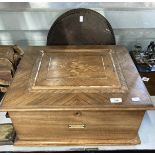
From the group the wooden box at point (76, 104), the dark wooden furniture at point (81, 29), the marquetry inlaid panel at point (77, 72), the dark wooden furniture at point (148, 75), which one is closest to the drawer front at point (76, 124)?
the wooden box at point (76, 104)

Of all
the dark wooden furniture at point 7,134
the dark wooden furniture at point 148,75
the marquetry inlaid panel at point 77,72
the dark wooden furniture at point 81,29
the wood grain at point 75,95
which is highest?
the dark wooden furniture at point 81,29

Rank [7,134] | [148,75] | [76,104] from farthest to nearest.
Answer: [148,75] < [7,134] < [76,104]

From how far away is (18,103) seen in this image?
914mm

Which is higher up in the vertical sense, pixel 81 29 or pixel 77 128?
pixel 81 29

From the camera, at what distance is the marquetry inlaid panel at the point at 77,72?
1002mm

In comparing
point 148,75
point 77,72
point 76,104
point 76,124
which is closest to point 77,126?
point 76,124

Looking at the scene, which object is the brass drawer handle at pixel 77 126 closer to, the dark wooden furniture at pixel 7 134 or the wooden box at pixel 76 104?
the wooden box at pixel 76 104

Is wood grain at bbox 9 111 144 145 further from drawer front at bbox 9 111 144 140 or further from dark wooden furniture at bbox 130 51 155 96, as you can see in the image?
dark wooden furniture at bbox 130 51 155 96

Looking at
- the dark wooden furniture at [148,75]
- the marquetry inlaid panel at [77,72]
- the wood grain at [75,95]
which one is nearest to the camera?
the wood grain at [75,95]

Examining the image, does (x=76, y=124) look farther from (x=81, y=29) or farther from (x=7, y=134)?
(x=81, y=29)

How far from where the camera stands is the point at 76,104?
2.98 ft

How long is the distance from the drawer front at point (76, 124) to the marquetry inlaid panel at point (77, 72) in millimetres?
109

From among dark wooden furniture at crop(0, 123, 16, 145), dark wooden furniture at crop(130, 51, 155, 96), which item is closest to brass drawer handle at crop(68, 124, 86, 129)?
dark wooden furniture at crop(0, 123, 16, 145)

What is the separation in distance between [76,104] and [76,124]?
0.11 metres
